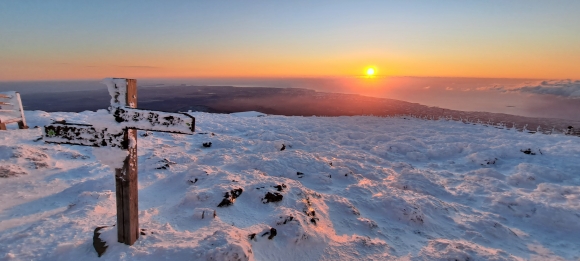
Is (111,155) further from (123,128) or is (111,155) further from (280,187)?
(280,187)

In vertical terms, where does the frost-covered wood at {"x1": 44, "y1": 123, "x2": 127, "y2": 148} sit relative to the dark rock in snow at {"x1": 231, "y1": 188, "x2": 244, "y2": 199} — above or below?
above

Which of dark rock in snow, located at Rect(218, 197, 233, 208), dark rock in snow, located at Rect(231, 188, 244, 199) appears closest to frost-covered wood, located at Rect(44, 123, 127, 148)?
dark rock in snow, located at Rect(218, 197, 233, 208)

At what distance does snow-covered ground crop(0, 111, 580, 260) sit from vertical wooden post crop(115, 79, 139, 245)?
24 centimetres

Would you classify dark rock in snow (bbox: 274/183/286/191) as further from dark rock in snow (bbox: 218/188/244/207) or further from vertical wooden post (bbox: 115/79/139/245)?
vertical wooden post (bbox: 115/79/139/245)

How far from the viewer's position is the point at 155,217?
5.92 meters

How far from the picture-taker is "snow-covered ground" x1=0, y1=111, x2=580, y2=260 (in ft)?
16.4

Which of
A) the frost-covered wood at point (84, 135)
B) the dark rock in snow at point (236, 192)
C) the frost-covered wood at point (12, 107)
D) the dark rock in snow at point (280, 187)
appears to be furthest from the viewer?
the frost-covered wood at point (12, 107)

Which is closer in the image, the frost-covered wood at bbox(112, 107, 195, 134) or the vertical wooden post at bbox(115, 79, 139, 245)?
the frost-covered wood at bbox(112, 107, 195, 134)

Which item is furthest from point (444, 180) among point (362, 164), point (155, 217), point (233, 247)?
point (155, 217)

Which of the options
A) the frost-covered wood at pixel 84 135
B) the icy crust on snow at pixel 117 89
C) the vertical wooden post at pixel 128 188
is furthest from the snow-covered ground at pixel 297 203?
the icy crust on snow at pixel 117 89

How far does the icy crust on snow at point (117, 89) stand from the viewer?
402 centimetres

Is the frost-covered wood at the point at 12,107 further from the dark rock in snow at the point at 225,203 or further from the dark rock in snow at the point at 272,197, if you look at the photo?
the dark rock in snow at the point at 272,197

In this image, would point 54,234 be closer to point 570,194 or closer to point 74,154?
point 74,154

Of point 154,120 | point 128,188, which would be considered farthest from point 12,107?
point 154,120
